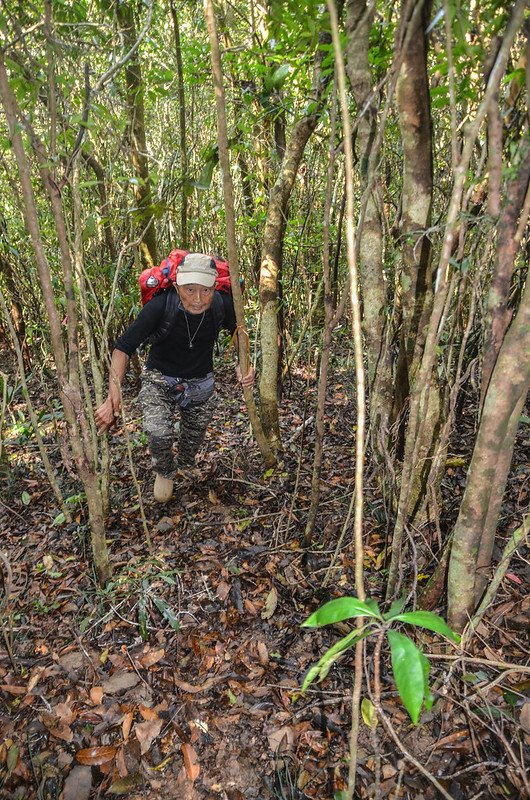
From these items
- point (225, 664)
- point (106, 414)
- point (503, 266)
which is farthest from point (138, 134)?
point (225, 664)

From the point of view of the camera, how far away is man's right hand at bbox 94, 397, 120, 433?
3.00 m

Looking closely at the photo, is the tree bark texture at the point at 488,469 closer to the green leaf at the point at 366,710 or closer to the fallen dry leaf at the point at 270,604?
the green leaf at the point at 366,710

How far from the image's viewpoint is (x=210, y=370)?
12.2 feet

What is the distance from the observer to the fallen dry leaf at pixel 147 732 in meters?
2.09

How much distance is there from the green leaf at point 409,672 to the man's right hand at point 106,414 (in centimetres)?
236

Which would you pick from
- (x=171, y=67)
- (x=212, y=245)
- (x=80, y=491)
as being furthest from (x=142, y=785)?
(x=212, y=245)

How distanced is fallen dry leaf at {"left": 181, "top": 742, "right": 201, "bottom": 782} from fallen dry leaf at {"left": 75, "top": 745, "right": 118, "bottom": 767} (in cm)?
31

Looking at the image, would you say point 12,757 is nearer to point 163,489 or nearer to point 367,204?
point 163,489

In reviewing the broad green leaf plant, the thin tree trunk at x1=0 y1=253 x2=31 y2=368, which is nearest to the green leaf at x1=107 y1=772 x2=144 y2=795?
the broad green leaf plant

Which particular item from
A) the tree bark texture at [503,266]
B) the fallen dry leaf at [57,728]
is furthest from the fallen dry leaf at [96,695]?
the tree bark texture at [503,266]

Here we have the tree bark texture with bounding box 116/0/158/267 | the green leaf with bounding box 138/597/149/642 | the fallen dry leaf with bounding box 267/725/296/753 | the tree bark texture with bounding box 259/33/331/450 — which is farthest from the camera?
the tree bark texture with bounding box 116/0/158/267

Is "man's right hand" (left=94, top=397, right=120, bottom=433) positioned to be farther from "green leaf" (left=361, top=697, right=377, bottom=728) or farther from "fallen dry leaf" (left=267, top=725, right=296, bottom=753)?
"green leaf" (left=361, top=697, right=377, bottom=728)

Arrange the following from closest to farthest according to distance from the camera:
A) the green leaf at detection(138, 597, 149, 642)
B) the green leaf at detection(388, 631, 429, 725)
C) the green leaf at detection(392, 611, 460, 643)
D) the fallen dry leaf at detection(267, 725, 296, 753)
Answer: the green leaf at detection(388, 631, 429, 725) < the green leaf at detection(392, 611, 460, 643) < the fallen dry leaf at detection(267, 725, 296, 753) < the green leaf at detection(138, 597, 149, 642)

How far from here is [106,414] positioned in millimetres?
3004
